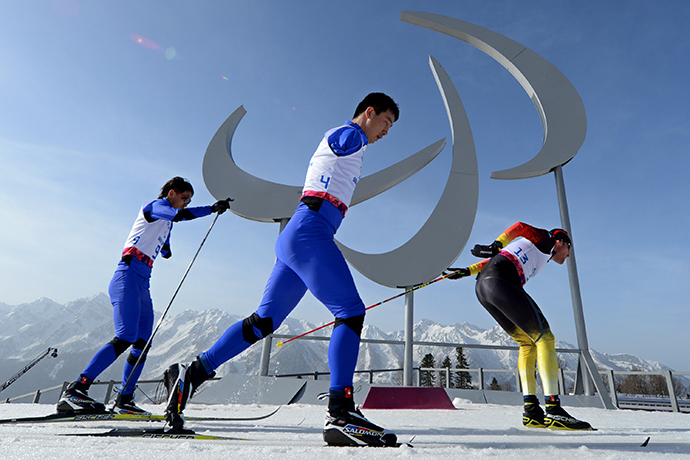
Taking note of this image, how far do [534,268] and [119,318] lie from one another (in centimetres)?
337

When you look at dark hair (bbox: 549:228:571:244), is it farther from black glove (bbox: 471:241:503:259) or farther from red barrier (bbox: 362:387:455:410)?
red barrier (bbox: 362:387:455:410)

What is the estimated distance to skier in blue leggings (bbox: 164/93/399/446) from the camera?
159 centimetres

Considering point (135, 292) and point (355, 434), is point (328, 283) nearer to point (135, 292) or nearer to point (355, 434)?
point (355, 434)

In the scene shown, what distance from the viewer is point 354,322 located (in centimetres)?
170

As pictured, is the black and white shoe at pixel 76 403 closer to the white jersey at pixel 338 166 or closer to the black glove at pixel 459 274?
the white jersey at pixel 338 166

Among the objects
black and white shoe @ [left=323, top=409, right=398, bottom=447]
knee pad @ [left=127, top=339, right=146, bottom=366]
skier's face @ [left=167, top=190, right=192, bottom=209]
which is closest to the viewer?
black and white shoe @ [left=323, top=409, right=398, bottom=447]

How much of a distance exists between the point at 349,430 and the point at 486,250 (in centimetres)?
194

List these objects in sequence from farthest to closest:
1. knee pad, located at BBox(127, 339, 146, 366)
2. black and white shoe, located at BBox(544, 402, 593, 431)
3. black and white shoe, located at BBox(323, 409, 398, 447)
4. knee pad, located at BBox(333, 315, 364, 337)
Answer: knee pad, located at BBox(127, 339, 146, 366)
black and white shoe, located at BBox(544, 402, 593, 431)
knee pad, located at BBox(333, 315, 364, 337)
black and white shoe, located at BBox(323, 409, 398, 447)

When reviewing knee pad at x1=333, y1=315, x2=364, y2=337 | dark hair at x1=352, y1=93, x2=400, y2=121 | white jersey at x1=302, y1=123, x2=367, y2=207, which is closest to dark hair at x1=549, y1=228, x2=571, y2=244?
dark hair at x1=352, y1=93, x2=400, y2=121

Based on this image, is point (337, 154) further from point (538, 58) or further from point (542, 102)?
point (538, 58)

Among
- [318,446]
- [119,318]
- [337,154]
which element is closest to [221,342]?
[318,446]

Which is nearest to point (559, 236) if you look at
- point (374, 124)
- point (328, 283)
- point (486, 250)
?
point (486, 250)

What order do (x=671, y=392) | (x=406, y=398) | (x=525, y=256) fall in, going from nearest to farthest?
1. (x=525, y=256)
2. (x=406, y=398)
3. (x=671, y=392)

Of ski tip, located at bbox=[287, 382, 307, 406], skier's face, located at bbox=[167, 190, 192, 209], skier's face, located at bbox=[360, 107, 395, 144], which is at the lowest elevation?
ski tip, located at bbox=[287, 382, 307, 406]
